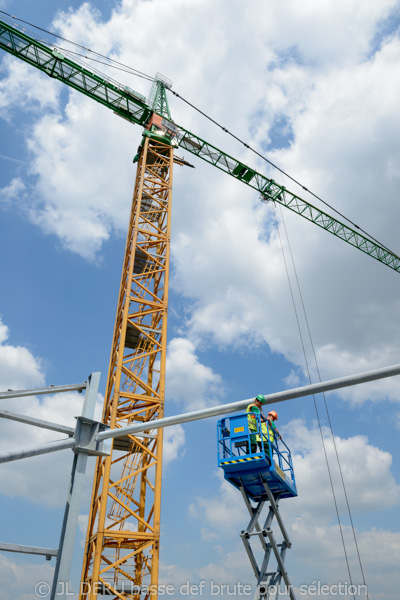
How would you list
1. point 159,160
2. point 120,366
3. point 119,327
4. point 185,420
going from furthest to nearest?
point 159,160 < point 119,327 < point 120,366 < point 185,420

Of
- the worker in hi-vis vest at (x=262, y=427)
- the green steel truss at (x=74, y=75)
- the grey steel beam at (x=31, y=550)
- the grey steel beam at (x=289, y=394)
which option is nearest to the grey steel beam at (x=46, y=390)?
the grey steel beam at (x=289, y=394)

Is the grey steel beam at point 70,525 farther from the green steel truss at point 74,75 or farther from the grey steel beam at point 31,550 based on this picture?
the green steel truss at point 74,75

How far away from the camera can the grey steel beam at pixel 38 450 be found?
5.12 metres

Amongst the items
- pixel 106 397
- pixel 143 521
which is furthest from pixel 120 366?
pixel 143 521

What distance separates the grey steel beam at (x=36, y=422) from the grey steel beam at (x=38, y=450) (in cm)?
29

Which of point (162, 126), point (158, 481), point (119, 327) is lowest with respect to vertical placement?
point (158, 481)

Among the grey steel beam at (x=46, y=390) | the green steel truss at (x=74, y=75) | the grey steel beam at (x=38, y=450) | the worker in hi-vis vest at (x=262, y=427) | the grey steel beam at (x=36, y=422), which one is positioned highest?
the green steel truss at (x=74, y=75)

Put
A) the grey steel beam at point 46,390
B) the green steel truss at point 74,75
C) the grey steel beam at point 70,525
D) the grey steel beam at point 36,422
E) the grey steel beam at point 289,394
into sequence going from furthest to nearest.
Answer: the green steel truss at point 74,75
the grey steel beam at point 46,390
the grey steel beam at point 36,422
the grey steel beam at point 70,525
the grey steel beam at point 289,394

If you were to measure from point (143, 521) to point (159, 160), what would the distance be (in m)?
21.8

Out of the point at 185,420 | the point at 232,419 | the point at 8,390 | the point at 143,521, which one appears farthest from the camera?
the point at 143,521

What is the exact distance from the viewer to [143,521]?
736 inches

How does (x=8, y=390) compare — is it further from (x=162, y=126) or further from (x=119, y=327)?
(x=162, y=126)

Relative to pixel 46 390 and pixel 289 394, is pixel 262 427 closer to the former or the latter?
pixel 46 390

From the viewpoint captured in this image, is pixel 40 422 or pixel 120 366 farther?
pixel 120 366
